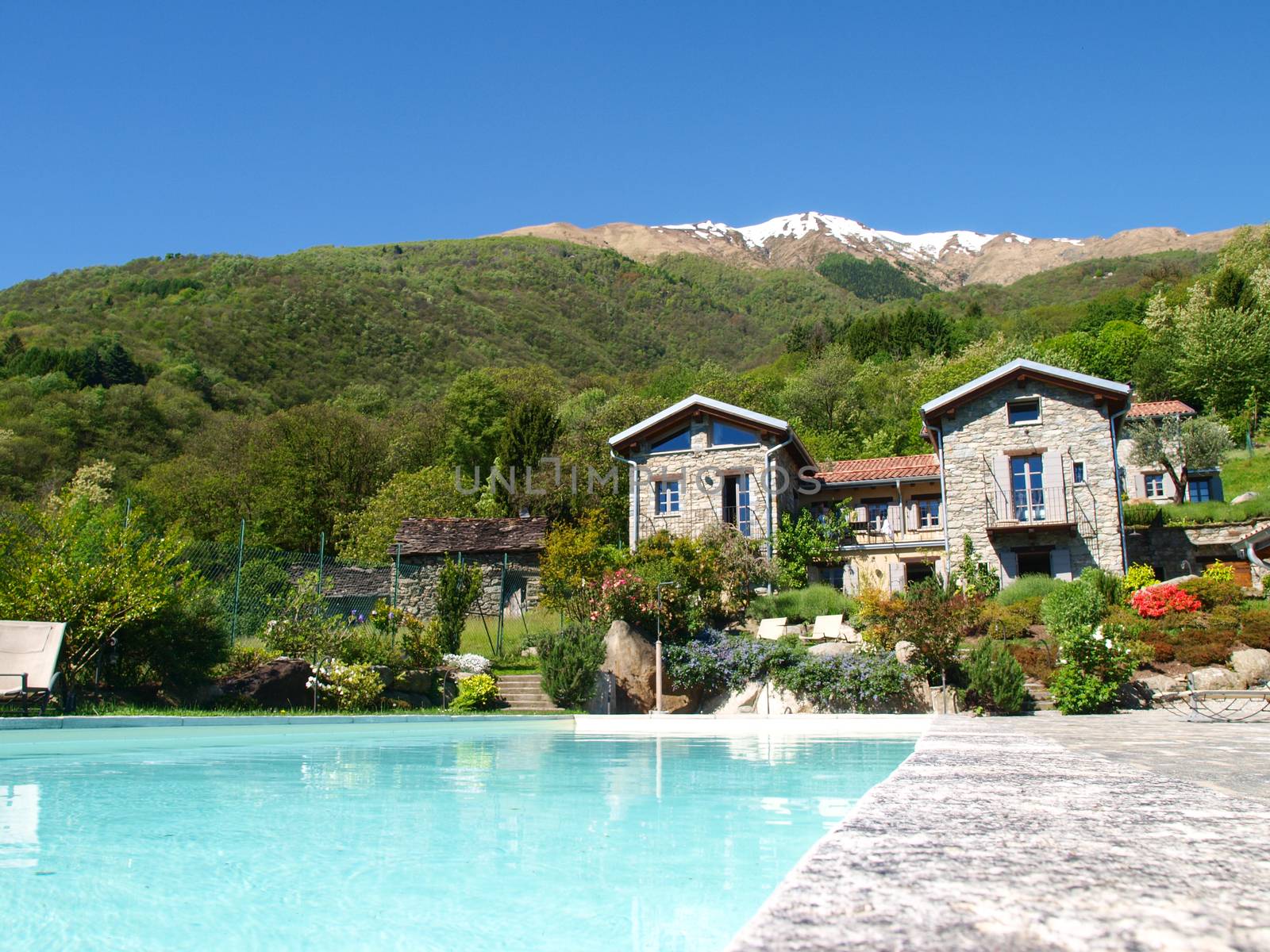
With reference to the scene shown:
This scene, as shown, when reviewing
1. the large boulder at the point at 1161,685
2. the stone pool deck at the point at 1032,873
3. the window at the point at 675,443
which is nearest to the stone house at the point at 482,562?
the window at the point at 675,443

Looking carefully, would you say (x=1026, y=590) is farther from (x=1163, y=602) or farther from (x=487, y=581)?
(x=487, y=581)

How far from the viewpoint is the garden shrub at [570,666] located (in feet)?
52.1

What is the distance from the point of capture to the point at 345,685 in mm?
13758

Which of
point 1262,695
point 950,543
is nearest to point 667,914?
point 1262,695

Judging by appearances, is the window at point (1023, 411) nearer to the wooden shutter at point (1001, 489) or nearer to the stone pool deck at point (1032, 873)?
the wooden shutter at point (1001, 489)

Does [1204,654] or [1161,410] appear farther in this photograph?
[1161,410]

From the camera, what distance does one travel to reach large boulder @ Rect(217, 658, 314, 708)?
12.8 m

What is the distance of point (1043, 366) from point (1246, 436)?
64.5 feet

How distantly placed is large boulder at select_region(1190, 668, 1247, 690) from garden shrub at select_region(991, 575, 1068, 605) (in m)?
5.61

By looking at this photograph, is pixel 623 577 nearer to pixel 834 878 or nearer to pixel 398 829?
pixel 398 829

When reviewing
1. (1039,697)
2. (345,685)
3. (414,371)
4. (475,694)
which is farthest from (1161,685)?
(414,371)

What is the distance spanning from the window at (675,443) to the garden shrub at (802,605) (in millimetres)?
6525

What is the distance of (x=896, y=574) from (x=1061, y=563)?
4.36m

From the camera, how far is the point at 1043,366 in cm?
2447
